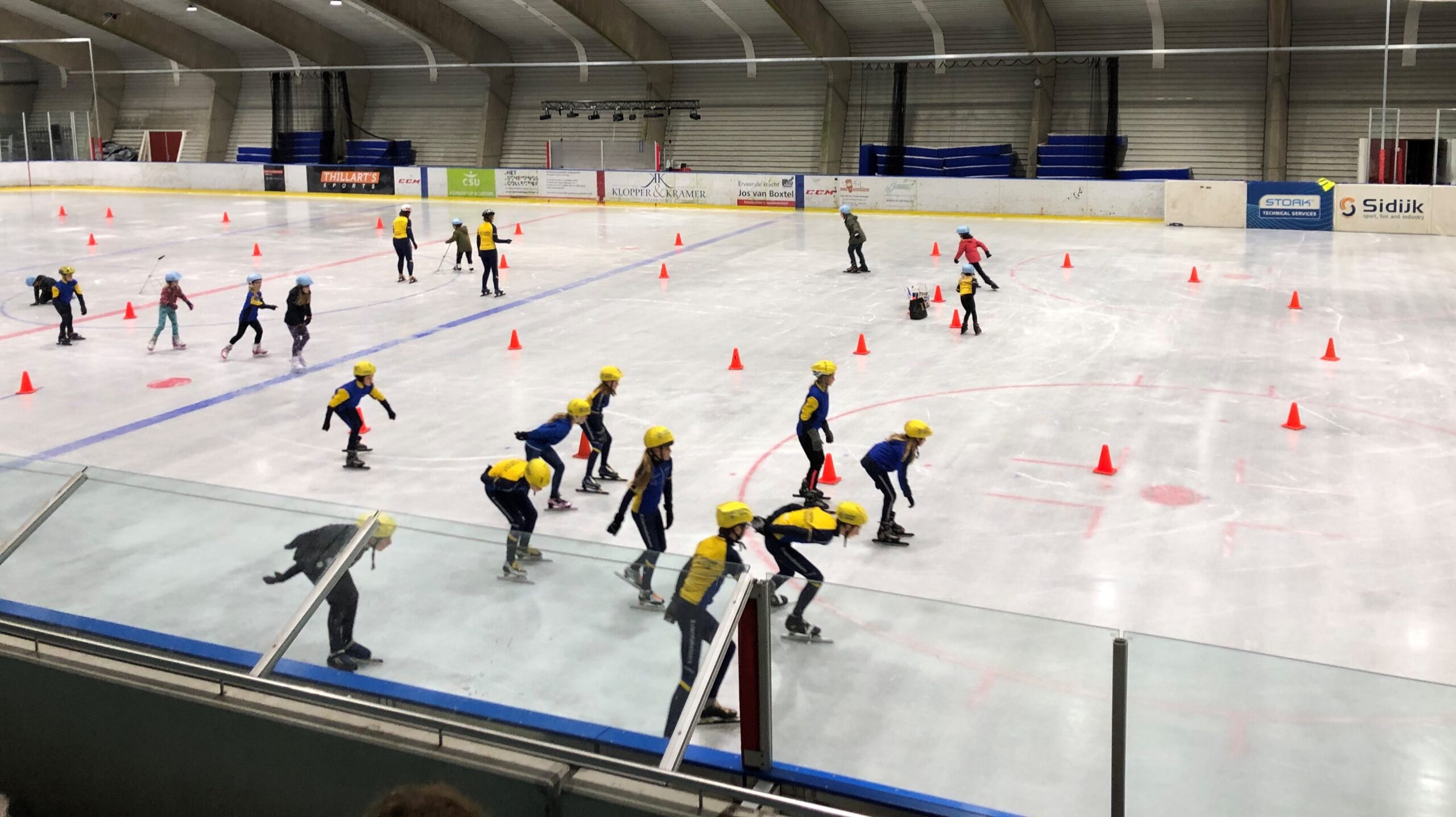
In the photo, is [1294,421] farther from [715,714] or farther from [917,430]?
[715,714]

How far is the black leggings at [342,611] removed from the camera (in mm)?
5352

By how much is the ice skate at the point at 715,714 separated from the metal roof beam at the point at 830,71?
1427 inches

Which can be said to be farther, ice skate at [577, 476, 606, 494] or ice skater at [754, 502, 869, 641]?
ice skate at [577, 476, 606, 494]

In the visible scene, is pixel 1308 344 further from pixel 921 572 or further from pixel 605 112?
pixel 605 112

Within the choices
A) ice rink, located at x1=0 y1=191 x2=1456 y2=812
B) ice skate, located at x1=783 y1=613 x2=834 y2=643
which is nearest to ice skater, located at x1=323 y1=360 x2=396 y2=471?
ice rink, located at x1=0 y1=191 x2=1456 y2=812

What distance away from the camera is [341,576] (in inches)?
214

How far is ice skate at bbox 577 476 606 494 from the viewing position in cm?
1212

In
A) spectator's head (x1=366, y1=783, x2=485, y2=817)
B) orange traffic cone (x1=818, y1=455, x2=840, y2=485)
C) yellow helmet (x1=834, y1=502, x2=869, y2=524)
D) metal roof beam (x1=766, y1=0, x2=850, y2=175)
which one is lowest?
orange traffic cone (x1=818, y1=455, x2=840, y2=485)

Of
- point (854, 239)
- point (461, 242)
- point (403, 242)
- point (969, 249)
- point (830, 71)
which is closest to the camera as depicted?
point (969, 249)

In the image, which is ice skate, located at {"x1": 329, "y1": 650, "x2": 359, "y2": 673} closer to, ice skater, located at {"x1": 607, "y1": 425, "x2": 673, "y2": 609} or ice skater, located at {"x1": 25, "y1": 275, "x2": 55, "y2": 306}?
ice skater, located at {"x1": 607, "y1": 425, "x2": 673, "y2": 609}

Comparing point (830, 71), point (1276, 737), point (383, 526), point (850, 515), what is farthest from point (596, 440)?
point (830, 71)

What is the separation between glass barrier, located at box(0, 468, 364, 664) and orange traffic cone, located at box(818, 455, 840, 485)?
6856 mm

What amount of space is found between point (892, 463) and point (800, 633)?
5.77 metres

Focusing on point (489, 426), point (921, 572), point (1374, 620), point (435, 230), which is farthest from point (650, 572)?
point (435, 230)
